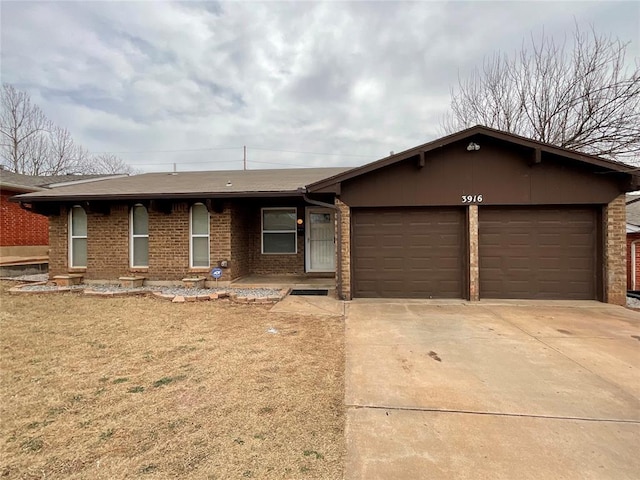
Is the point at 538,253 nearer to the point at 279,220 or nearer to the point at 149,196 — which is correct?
the point at 279,220

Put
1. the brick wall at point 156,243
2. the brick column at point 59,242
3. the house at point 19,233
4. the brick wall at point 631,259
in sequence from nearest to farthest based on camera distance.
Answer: the brick wall at point 156,243
the brick column at point 59,242
the brick wall at point 631,259
the house at point 19,233

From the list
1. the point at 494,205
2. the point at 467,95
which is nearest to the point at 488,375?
the point at 494,205

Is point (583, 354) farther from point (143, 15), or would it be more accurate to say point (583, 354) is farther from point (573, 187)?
point (143, 15)

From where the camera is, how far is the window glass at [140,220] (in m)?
9.34

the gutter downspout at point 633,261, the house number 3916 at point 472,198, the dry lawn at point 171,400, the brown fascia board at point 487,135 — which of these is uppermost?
the brown fascia board at point 487,135

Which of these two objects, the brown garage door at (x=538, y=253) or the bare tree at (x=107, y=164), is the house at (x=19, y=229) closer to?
Result: the brown garage door at (x=538, y=253)

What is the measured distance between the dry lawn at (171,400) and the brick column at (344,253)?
2118mm

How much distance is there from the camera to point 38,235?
13461 mm

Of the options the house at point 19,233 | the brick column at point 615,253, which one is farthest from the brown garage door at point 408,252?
the house at point 19,233

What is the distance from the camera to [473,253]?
751 centimetres

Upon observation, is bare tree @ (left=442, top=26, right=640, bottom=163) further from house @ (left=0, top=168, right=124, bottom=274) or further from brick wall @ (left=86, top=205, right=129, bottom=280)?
house @ (left=0, top=168, right=124, bottom=274)

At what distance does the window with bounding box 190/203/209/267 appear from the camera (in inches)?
360

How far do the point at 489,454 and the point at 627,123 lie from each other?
1410 centimetres

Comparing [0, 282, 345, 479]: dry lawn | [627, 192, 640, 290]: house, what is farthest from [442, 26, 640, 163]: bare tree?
[0, 282, 345, 479]: dry lawn
